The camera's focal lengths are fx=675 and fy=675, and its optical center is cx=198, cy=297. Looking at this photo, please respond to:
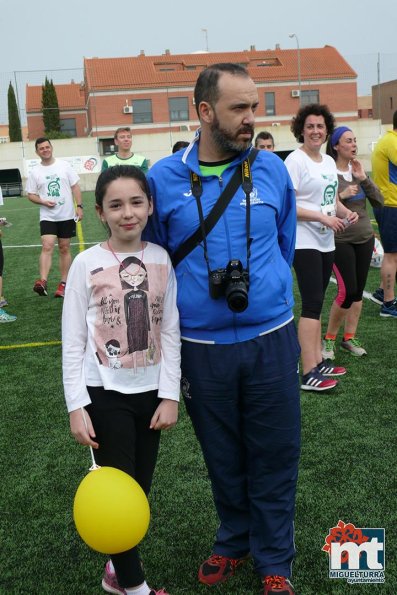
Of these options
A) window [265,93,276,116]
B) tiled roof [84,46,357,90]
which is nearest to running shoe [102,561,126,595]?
tiled roof [84,46,357,90]

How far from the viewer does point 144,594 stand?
262 cm

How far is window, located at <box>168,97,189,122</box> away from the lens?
2029 inches

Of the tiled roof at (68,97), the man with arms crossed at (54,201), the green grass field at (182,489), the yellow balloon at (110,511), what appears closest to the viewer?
the yellow balloon at (110,511)

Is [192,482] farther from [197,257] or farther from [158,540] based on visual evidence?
[197,257]

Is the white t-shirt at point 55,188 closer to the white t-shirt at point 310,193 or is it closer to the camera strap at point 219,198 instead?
the white t-shirt at point 310,193

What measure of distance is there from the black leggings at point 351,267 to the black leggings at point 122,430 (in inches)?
127

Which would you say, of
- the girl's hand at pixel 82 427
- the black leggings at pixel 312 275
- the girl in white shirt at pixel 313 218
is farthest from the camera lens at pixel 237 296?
the black leggings at pixel 312 275

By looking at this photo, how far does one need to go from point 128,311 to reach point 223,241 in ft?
1.43

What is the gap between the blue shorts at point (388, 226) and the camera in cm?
682

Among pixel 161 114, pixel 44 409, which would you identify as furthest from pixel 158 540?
pixel 161 114

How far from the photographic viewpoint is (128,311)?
2.49 meters

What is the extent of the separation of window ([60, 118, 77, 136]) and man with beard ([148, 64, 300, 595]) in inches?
2072

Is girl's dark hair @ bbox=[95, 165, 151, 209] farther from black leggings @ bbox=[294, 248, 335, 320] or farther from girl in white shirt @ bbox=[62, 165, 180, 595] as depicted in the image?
black leggings @ bbox=[294, 248, 335, 320]

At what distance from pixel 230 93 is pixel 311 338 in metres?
2.91
